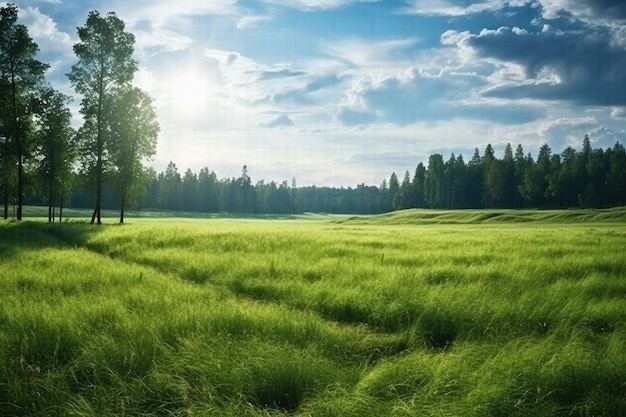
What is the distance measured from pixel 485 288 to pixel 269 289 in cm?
469

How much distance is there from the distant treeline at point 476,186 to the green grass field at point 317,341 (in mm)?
70703

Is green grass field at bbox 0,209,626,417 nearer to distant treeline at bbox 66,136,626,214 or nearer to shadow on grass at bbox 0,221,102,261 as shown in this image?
shadow on grass at bbox 0,221,102,261

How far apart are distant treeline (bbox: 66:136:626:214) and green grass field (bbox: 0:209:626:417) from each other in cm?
7070

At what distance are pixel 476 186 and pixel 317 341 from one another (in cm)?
13175

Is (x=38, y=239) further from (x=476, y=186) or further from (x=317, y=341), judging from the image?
(x=476, y=186)

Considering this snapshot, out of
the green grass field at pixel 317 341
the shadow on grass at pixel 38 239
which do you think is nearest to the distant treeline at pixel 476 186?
the shadow on grass at pixel 38 239

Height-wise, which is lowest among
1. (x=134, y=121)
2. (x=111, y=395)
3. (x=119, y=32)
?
(x=111, y=395)

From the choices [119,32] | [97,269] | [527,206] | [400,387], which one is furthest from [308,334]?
[527,206]

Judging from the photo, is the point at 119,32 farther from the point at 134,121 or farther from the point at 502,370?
the point at 502,370

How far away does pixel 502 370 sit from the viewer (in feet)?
16.5

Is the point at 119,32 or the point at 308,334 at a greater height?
the point at 119,32

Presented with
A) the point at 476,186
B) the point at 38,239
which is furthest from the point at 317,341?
the point at 476,186

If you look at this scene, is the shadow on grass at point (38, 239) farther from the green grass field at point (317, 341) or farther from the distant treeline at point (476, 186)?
the distant treeline at point (476, 186)

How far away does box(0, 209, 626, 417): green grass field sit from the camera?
4.44 metres
